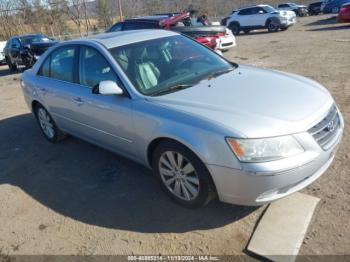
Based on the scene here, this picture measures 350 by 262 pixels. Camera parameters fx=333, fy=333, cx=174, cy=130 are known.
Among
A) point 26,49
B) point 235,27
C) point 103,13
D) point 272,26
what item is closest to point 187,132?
point 26,49

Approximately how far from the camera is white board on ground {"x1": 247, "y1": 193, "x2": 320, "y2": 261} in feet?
8.46

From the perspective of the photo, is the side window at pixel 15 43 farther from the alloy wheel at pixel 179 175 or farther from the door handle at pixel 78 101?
the alloy wheel at pixel 179 175

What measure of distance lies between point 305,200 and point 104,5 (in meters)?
33.3

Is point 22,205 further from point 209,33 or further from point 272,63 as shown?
point 209,33

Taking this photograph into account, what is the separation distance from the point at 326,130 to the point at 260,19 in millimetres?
18956

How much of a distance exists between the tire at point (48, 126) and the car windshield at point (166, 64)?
6.57ft

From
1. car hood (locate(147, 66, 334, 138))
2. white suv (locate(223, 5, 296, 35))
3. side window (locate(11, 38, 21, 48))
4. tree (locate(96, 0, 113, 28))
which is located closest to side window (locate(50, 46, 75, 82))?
car hood (locate(147, 66, 334, 138))

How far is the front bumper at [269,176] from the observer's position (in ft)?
8.32

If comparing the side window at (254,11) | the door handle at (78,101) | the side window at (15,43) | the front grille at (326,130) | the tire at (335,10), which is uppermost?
the door handle at (78,101)

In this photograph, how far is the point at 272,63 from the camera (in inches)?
372

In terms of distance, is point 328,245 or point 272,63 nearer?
point 328,245

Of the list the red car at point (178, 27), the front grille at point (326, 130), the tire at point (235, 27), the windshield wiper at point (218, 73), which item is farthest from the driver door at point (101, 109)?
the tire at point (235, 27)

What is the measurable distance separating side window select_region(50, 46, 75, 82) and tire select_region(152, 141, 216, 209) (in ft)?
6.02

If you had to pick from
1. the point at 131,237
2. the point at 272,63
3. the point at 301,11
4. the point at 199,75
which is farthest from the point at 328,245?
the point at 301,11
